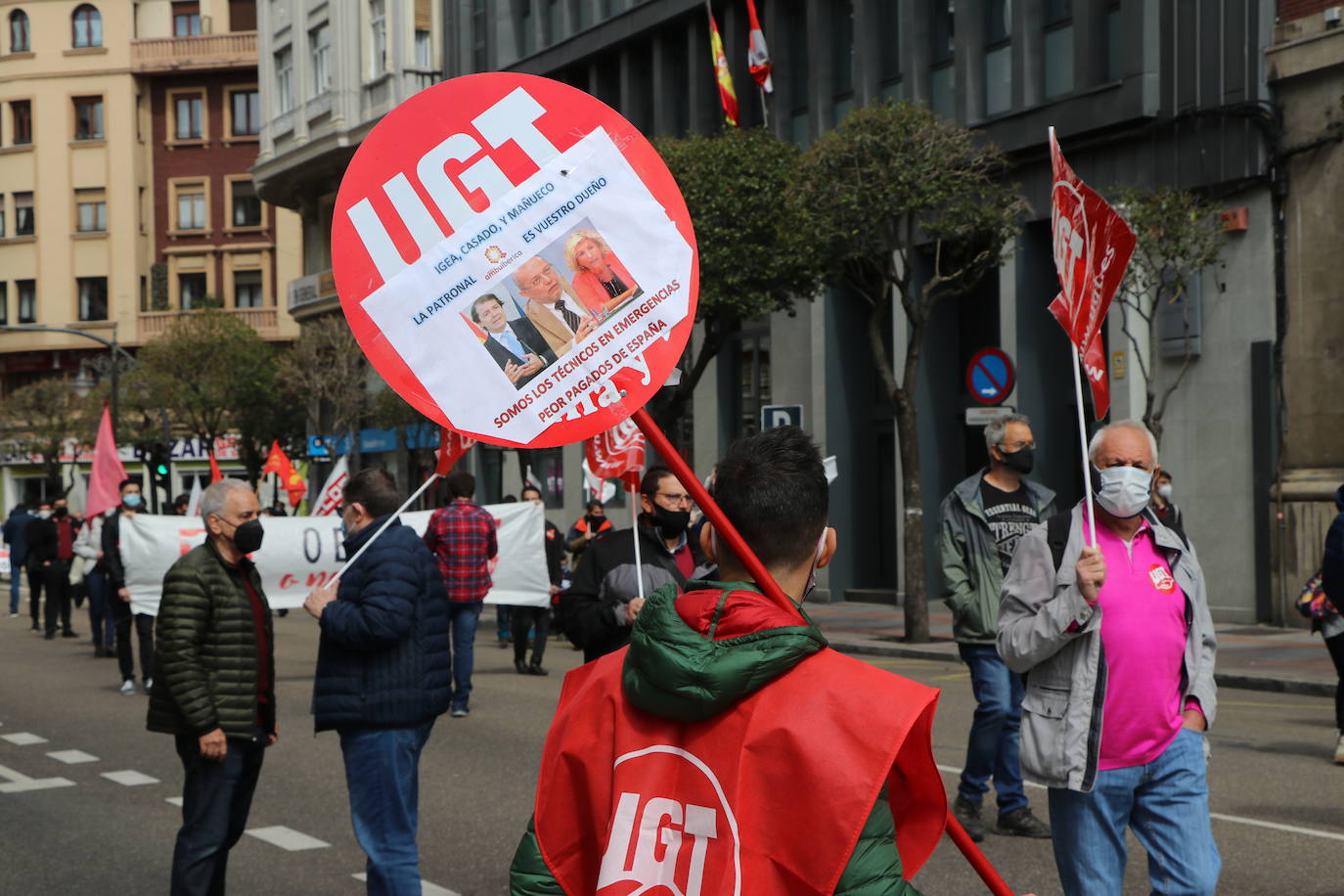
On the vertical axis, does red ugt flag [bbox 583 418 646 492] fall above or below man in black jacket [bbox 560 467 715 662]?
above

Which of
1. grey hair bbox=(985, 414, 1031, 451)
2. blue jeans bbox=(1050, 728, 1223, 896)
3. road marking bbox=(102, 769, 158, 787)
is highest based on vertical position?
grey hair bbox=(985, 414, 1031, 451)

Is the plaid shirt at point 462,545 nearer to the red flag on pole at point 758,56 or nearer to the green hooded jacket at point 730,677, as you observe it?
the green hooded jacket at point 730,677

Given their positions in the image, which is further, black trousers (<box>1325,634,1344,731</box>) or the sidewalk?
the sidewalk

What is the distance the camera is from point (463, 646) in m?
12.8

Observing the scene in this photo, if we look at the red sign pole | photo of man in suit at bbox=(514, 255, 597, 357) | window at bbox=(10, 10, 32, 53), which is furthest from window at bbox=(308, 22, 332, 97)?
the red sign pole

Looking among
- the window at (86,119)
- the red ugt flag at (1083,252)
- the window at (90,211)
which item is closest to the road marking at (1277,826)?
the red ugt flag at (1083,252)

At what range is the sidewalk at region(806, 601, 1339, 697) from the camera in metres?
14.5

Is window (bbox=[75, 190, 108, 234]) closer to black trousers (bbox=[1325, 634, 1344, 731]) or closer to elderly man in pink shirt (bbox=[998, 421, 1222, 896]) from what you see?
black trousers (bbox=[1325, 634, 1344, 731])

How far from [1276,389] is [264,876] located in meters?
15.4

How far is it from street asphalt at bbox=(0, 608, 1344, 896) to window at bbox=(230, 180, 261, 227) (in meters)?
52.1

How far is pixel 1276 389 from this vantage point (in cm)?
1953

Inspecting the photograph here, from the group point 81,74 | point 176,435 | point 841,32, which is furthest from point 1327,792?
point 81,74

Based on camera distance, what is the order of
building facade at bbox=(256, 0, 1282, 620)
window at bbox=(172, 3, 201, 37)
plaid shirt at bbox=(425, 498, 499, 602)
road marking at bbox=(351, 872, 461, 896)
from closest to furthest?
road marking at bbox=(351, 872, 461, 896) < plaid shirt at bbox=(425, 498, 499, 602) < building facade at bbox=(256, 0, 1282, 620) < window at bbox=(172, 3, 201, 37)

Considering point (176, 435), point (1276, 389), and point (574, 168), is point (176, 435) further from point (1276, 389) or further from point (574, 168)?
point (574, 168)
